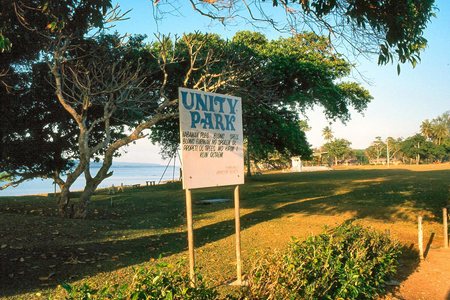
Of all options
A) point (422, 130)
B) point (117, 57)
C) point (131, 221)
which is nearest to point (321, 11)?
point (131, 221)

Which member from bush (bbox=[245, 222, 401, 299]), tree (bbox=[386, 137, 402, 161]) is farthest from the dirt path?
tree (bbox=[386, 137, 402, 161])

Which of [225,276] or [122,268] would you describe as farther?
[122,268]

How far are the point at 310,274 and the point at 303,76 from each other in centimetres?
2394

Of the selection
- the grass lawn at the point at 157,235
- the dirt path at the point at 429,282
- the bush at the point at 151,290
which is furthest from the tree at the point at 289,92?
the bush at the point at 151,290

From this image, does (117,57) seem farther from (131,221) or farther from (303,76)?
(303,76)

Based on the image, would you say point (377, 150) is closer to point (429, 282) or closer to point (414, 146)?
point (414, 146)

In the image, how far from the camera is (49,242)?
10.2m

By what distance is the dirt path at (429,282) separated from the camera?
661 cm

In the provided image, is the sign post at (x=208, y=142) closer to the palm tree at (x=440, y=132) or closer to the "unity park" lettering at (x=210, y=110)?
the "unity park" lettering at (x=210, y=110)

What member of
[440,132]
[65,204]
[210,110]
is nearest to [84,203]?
[65,204]

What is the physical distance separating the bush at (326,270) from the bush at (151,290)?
921 mm

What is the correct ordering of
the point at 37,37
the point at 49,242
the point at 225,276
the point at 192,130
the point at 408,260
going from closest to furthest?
the point at 192,130 < the point at 225,276 < the point at 408,260 < the point at 49,242 < the point at 37,37

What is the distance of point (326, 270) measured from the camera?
5.36 metres

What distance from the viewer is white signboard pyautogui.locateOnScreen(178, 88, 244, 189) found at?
5.46 meters
